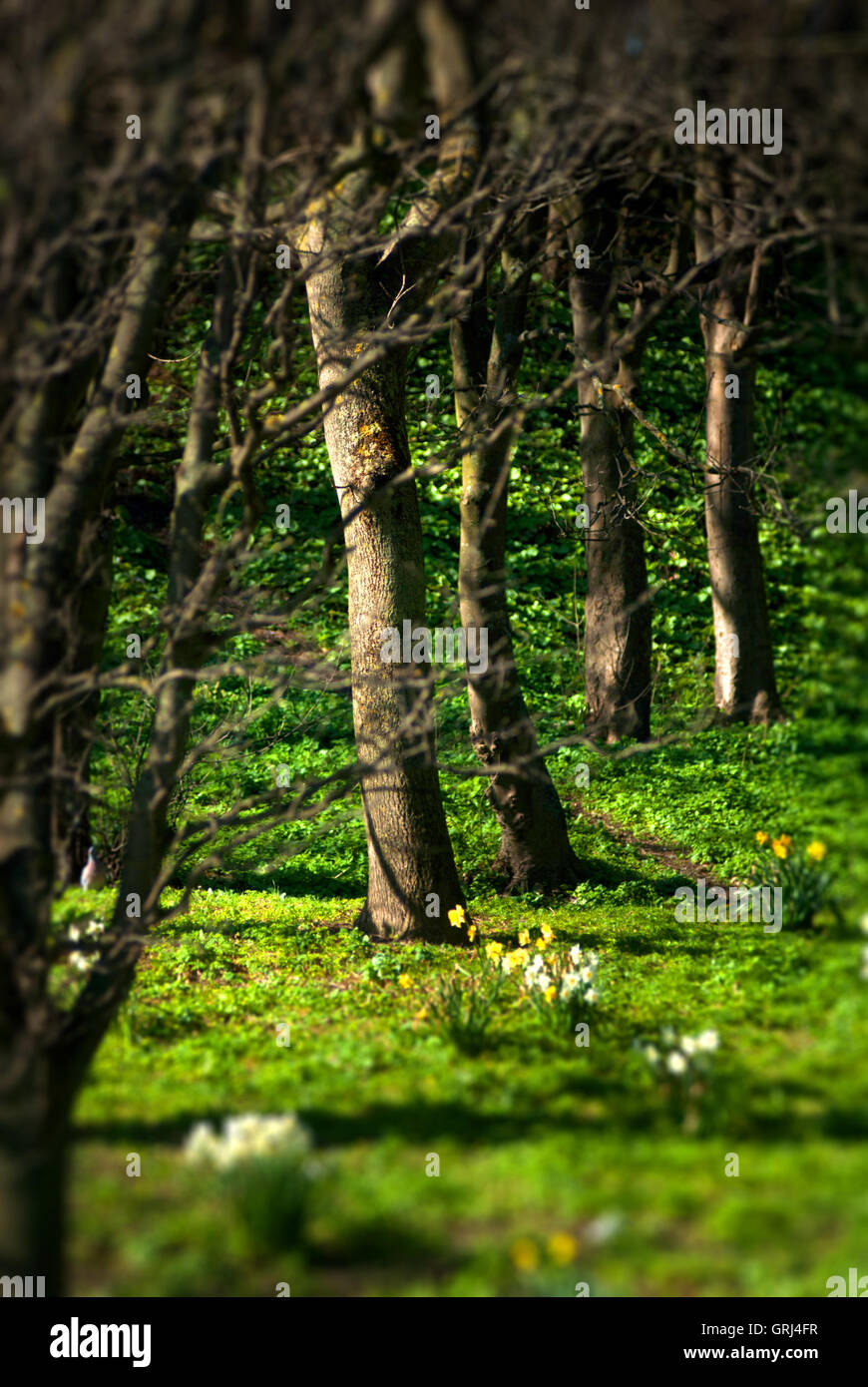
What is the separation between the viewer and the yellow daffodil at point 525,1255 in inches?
114

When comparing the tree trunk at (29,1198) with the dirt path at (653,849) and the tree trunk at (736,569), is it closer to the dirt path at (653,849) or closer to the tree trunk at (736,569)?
the dirt path at (653,849)

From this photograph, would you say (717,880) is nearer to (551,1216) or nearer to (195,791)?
(195,791)

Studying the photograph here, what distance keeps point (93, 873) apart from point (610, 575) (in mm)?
6123

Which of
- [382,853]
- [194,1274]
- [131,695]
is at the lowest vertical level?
[194,1274]

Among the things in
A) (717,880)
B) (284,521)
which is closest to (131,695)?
(284,521)

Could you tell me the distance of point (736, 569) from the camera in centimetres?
1108

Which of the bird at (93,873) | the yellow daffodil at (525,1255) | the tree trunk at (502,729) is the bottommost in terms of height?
the yellow daffodil at (525,1255)

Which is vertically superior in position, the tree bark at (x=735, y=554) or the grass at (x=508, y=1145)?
the tree bark at (x=735, y=554)

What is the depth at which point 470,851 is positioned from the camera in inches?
372

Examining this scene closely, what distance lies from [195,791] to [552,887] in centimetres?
399

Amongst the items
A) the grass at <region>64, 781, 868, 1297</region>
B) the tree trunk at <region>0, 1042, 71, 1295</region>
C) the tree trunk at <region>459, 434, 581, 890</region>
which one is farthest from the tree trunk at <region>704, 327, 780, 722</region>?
the tree trunk at <region>0, 1042, 71, 1295</region>

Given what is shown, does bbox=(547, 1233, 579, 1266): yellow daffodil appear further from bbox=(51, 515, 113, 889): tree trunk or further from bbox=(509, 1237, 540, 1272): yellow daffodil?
bbox=(51, 515, 113, 889): tree trunk

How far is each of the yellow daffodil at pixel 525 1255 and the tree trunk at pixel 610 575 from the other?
26.1ft

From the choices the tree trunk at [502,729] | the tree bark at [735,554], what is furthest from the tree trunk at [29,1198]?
the tree bark at [735,554]
